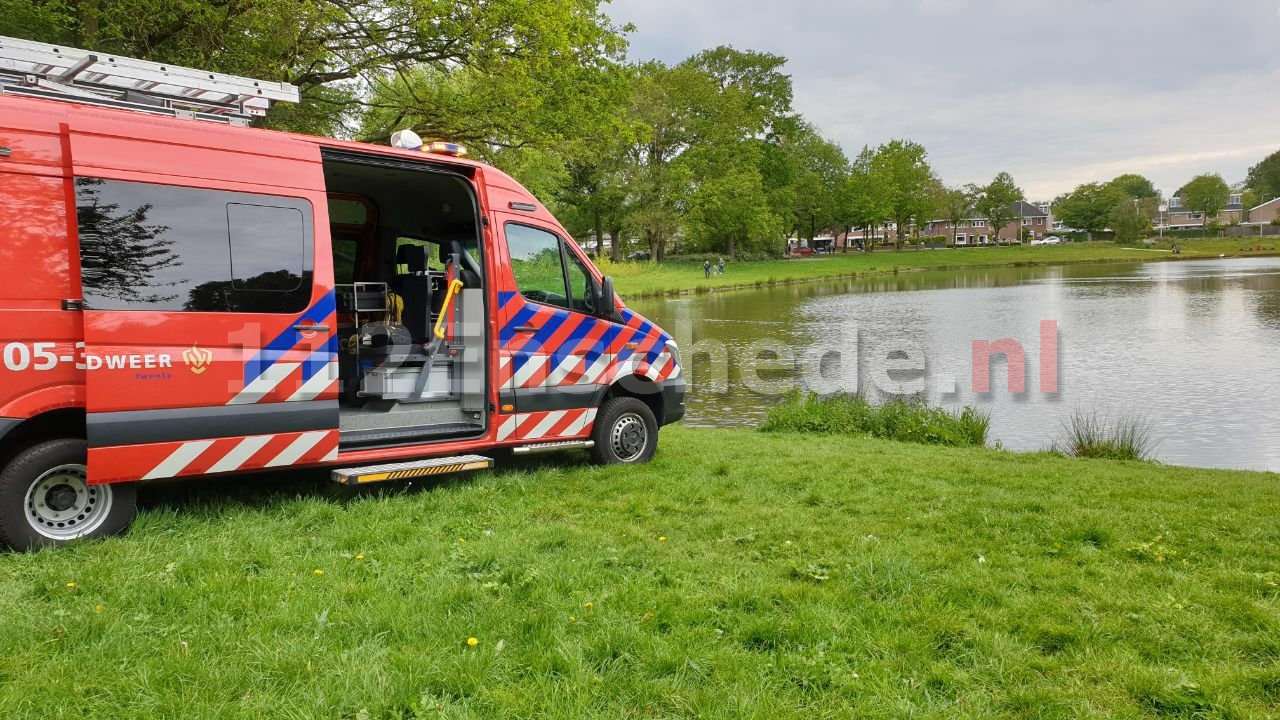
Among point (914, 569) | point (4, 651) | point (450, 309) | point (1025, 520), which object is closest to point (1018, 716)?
point (914, 569)

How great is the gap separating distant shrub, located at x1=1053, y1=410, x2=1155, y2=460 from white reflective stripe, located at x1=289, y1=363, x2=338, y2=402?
9.20m

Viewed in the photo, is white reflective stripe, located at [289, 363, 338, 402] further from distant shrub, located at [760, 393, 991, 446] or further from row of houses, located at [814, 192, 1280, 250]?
row of houses, located at [814, 192, 1280, 250]

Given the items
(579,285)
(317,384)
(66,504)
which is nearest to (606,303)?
(579,285)

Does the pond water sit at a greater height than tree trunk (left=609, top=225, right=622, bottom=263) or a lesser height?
lesser

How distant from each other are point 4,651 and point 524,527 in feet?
9.39

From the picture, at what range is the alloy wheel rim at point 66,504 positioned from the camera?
16.0 feet

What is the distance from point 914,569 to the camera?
446 centimetres

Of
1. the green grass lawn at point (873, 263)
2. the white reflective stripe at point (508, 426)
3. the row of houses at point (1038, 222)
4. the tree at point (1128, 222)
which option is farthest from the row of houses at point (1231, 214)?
the white reflective stripe at point (508, 426)

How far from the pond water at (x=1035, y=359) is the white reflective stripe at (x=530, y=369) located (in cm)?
582

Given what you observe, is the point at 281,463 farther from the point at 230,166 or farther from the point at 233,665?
the point at 233,665

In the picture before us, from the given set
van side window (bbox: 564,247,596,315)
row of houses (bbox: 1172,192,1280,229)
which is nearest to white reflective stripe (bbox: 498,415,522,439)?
van side window (bbox: 564,247,596,315)

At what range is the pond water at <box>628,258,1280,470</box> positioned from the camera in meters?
12.5

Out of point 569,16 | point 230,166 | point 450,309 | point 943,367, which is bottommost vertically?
point 943,367

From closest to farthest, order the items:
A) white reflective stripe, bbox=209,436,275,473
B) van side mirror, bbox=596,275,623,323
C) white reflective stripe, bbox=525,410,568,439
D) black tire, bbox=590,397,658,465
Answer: white reflective stripe, bbox=209,436,275,473 → white reflective stripe, bbox=525,410,568,439 → van side mirror, bbox=596,275,623,323 → black tire, bbox=590,397,658,465
